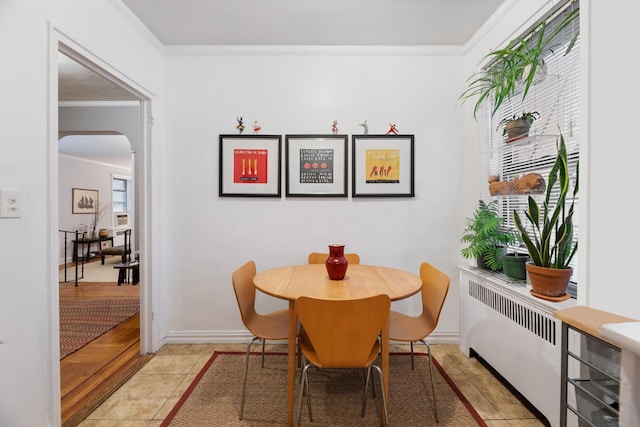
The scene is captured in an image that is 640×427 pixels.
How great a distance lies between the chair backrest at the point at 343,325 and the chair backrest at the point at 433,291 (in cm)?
52

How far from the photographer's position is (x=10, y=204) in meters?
1.29

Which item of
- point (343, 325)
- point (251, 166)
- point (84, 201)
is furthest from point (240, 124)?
point (84, 201)

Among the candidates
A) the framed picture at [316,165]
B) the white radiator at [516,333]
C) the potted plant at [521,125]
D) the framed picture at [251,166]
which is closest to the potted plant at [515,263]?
the white radiator at [516,333]

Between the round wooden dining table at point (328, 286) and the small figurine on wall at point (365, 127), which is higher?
the small figurine on wall at point (365, 127)

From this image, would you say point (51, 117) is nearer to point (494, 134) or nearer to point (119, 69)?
point (119, 69)

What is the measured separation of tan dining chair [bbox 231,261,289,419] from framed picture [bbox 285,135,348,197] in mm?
874

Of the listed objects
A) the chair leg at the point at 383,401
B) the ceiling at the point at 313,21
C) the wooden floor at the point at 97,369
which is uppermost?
the ceiling at the point at 313,21

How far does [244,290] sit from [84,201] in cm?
777

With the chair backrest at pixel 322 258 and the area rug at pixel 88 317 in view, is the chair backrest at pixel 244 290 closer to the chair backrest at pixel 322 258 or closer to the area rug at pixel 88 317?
the chair backrest at pixel 322 258

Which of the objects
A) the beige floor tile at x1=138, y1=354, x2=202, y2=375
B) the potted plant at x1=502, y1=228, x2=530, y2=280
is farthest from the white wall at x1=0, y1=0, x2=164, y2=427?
the potted plant at x1=502, y1=228, x2=530, y2=280

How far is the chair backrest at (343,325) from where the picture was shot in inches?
51.5

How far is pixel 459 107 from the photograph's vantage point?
8.34 ft

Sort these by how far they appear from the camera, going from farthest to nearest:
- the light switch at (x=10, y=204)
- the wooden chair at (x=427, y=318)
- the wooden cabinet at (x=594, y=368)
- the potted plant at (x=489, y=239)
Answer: the potted plant at (x=489, y=239)
the wooden chair at (x=427, y=318)
the light switch at (x=10, y=204)
the wooden cabinet at (x=594, y=368)

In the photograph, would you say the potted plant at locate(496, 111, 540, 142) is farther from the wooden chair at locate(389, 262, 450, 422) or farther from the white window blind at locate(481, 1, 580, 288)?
the wooden chair at locate(389, 262, 450, 422)
